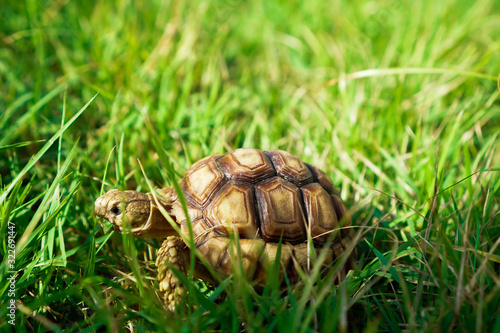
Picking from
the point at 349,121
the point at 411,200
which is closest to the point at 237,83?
the point at 349,121

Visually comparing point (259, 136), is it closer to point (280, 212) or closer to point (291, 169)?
point (291, 169)

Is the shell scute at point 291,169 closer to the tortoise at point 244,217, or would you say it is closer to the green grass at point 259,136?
the tortoise at point 244,217

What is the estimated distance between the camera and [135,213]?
1.58 meters

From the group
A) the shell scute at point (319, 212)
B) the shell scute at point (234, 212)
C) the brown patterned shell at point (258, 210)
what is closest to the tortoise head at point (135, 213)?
the brown patterned shell at point (258, 210)

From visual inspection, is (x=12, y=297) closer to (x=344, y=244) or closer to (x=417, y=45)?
(x=344, y=244)

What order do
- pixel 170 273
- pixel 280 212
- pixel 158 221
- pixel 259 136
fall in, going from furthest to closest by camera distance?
1. pixel 259 136
2. pixel 158 221
3. pixel 280 212
4. pixel 170 273

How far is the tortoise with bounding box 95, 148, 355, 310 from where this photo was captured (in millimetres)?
1432

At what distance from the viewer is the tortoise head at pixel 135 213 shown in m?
1.55

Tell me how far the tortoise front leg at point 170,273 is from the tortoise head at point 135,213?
0.54 feet

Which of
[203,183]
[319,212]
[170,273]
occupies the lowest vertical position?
[170,273]

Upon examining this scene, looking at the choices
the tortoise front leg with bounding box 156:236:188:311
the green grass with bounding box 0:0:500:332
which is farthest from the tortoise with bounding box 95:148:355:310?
the green grass with bounding box 0:0:500:332

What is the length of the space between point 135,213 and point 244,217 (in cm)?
51

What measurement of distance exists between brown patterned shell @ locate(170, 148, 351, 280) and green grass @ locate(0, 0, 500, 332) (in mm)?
164

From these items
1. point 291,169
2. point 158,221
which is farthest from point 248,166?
point 158,221
